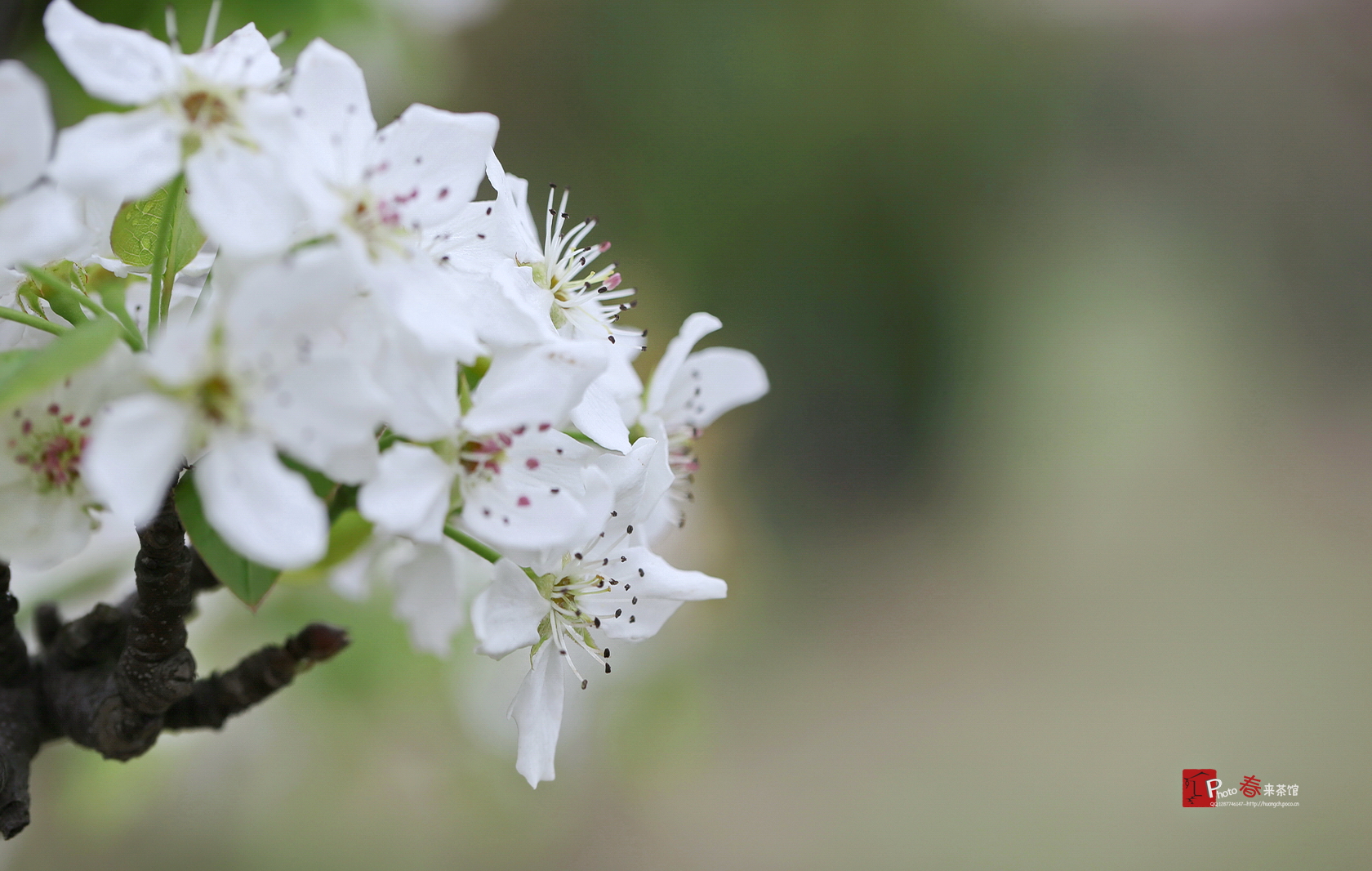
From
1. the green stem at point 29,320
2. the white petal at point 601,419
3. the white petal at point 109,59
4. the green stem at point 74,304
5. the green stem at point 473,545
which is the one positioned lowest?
→ the green stem at point 473,545

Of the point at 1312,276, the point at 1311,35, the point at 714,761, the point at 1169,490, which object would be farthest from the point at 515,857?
the point at 1311,35

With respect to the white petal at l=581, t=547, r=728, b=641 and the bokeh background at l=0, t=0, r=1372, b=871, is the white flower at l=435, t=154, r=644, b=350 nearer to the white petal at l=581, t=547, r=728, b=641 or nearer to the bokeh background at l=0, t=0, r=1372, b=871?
the white petal at l=581, t=547, r=728, b=641

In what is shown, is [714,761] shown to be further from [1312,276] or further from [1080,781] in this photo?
[1312,276]

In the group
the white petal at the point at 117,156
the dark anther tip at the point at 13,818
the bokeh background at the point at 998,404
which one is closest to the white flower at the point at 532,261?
the white petal at the point at 117,156

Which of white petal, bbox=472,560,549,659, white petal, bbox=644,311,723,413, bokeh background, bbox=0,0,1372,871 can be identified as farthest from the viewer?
bokeh background, bbox=0,0,1372,871

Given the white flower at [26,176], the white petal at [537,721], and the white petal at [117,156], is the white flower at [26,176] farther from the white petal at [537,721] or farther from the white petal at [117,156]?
the white petal at [537,721]

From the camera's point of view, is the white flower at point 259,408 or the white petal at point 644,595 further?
the white petal at point 644,595

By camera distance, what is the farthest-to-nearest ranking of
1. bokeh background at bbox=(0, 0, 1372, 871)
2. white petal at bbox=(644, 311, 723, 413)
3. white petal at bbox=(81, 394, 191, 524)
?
bokeh background at bbox=(0, 0, 1372, 871) < white petal at bbox=(644, 311, 723, 413) < white petal at bbox=(81, 394, 191, 524)

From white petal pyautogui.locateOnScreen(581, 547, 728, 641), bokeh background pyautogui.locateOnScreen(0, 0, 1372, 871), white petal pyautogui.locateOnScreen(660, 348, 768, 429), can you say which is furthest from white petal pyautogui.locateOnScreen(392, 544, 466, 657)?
bokeh background pyautogui.locateOnScreen(0, 0, 1372, 871)
